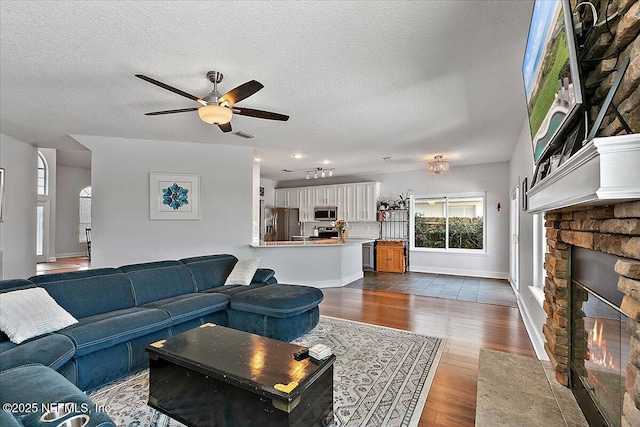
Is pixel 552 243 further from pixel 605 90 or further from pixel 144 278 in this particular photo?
pixel 144 278

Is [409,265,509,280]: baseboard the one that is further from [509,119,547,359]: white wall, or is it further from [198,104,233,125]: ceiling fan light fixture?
[198,104,233,125]: ceiling fan light fixture

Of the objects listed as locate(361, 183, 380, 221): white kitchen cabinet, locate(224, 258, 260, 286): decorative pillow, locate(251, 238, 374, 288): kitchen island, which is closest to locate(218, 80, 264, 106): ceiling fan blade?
locate(224, 258, 260, 286): decorative pillow

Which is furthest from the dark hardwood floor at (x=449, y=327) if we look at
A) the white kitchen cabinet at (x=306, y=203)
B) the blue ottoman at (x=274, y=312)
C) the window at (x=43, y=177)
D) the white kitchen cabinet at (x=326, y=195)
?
the window at (x=43, y=177)

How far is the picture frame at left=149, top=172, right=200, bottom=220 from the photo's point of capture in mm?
5031

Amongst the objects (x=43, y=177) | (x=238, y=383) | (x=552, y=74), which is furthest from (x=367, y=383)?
(x=43, y=177)

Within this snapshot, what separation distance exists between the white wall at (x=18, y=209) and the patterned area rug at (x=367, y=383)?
416 centimetres

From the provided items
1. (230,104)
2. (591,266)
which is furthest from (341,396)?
(230,104)

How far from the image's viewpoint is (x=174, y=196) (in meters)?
5.12

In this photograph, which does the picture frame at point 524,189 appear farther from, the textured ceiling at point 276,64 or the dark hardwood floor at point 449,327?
the dark hardwood floor at point 449,327

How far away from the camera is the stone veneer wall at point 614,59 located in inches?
38.8

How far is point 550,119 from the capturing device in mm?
1476

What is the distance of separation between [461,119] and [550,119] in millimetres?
2741

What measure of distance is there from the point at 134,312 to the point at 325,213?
649cm

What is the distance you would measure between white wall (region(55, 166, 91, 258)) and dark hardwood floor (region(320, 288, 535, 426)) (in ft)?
31.6
